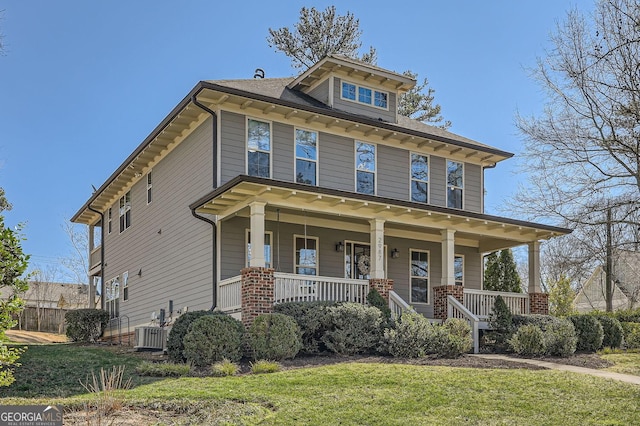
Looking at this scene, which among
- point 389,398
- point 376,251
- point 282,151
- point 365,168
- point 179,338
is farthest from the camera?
point 365,168

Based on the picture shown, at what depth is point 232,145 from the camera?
16.4m

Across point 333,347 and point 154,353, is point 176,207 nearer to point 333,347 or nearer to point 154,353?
point 154,353

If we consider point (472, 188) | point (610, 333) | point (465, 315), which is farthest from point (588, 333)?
point (472, 188)

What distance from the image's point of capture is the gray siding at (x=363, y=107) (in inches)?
749

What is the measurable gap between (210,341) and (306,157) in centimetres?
645

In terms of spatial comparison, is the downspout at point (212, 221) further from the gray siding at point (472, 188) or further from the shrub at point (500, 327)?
the gray siding at point (472, 188)

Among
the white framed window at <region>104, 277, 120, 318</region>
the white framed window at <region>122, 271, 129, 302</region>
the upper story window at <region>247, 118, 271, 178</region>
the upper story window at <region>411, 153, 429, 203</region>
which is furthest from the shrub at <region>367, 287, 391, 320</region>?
the white framed window at <region>104, 277, 120, 318</region>

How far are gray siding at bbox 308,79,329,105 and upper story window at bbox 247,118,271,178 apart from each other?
2.65 metres

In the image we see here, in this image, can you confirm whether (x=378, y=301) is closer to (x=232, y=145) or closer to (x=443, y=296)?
(x=443, y=296)

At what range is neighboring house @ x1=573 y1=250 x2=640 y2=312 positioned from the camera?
84.6 ft

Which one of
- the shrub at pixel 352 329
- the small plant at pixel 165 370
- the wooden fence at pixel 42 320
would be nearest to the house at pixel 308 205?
the shrub at pixel 352 329

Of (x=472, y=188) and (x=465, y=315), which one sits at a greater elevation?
(x=472, y=188)

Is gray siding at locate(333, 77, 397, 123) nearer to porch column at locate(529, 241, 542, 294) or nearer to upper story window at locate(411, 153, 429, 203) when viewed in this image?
upper story window at locate(411, 153, 429, 203)

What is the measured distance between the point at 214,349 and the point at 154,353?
4.64 meters
